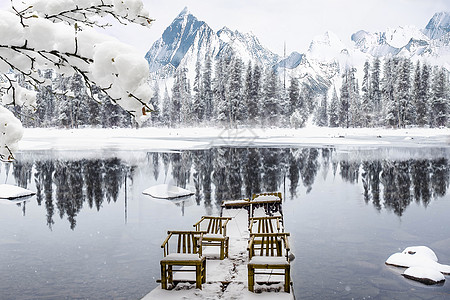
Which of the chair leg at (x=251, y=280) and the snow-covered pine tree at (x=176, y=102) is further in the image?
the snow-covered pine tree at (x=176, y=102)

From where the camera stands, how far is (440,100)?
3179 inches

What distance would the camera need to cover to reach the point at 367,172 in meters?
30.8

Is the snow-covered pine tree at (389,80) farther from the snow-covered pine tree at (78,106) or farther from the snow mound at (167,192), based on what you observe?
the snow mound at (167,192)

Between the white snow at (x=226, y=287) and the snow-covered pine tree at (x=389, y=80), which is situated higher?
the snow-covered pine tree at (x=389, y=80)

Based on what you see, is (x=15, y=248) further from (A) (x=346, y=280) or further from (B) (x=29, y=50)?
(B) (x=29, y=50)

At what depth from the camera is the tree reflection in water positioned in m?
21.8

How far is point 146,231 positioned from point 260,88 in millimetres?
73272

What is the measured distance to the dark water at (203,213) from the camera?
10.5 metres

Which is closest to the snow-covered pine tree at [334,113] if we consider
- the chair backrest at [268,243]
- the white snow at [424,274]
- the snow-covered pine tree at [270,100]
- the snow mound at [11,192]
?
the snow-covered pine tree at [270,100]

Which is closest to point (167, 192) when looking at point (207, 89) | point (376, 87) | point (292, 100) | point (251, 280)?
point (251, 280)

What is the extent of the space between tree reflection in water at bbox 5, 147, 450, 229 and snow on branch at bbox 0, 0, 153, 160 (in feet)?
49.2

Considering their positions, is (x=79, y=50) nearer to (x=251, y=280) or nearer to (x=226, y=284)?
(x=251, y=280)

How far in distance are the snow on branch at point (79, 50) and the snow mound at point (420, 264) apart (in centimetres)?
1022

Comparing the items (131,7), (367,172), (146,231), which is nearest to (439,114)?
(367,172)
